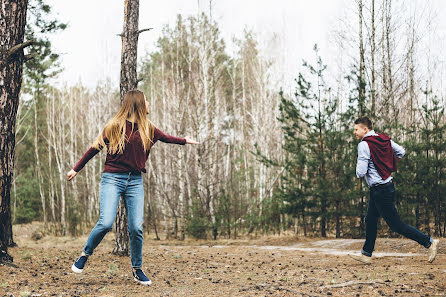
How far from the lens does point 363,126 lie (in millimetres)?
5594

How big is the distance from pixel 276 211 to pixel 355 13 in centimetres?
754

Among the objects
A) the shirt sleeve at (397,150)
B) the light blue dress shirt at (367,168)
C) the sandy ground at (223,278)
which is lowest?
the sandy ground at (223,278)

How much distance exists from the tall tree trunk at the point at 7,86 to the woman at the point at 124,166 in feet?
6.93

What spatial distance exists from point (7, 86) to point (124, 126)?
2.61 m

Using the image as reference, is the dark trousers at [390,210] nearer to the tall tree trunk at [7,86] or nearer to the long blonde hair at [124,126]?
the long blonde hair at [124,126]

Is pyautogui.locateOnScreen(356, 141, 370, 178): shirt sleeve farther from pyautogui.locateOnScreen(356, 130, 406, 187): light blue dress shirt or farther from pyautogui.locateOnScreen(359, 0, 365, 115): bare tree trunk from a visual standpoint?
pyautogui.locateOnScreen(359, 0, 365, 115): bare tree trunk

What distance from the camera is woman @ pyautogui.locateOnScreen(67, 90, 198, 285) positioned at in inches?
168

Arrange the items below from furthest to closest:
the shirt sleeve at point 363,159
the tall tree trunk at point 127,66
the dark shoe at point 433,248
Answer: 1. the tall tree trunk at point 127,66
2. the dark shoe at point 433,248
3. the shirt sleeve at point 363,159

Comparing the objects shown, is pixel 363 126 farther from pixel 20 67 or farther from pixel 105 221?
pixel 20 67

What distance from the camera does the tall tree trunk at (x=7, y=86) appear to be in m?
5.79

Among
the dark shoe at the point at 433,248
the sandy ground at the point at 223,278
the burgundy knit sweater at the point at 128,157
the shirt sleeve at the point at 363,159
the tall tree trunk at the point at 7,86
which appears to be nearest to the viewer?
the sandy ground at the point at 223,278

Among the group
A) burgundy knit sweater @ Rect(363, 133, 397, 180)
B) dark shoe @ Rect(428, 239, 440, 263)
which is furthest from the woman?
dark shoe @ Rect(428, 239, 440, 263)

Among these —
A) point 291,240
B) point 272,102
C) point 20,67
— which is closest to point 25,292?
point 20,67

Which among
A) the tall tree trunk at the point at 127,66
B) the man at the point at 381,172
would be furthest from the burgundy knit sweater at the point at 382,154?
→ the tall tree trunk at the point at 127,66
